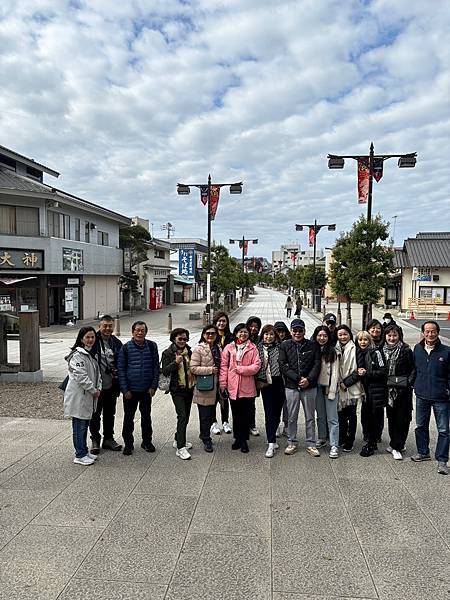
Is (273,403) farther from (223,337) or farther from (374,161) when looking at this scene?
(374,161)

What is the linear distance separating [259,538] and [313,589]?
70cm

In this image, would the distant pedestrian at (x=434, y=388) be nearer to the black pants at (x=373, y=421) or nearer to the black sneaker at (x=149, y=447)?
the black pants at (x=373, y=421)

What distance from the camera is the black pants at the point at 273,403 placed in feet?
18.5

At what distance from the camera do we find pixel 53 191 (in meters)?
24.4

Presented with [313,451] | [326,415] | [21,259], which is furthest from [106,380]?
[21,259]

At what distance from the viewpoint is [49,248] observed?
23891mm

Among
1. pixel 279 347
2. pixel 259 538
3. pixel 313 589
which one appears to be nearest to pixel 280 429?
pixel 279 347

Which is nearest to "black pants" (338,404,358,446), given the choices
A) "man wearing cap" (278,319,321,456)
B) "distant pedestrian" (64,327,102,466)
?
"man wearing cap" (278,319,321,456)

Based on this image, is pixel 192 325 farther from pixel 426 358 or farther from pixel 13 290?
pixel 426 358

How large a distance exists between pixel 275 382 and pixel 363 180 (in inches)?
475

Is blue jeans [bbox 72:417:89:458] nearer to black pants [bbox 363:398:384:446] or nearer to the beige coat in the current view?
the beige coat

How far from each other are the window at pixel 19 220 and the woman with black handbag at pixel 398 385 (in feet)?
72.9

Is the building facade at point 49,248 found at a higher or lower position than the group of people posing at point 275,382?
higher

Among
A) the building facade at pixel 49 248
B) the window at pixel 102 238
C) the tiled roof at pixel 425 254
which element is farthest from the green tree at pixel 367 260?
the window at pixel 102 238
